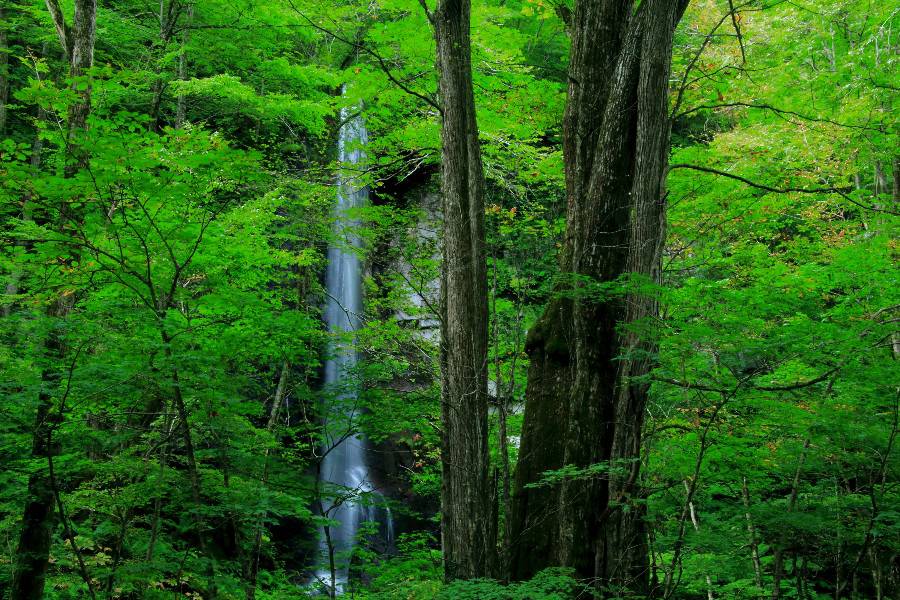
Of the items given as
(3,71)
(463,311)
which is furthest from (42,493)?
(3,71)

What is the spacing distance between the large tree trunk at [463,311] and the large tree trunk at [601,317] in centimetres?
48

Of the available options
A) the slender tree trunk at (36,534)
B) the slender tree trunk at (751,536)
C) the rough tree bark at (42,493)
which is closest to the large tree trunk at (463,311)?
the slender tree trunk at (751,536)

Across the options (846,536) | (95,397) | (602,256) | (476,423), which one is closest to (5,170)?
(95,397)

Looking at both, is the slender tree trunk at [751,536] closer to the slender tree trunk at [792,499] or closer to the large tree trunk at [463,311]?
the slender tree trunk at [792,499]

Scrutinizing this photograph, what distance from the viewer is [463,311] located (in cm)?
561

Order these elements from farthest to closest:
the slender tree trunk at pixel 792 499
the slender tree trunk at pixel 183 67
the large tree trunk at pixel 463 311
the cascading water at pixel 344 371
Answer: the slender tree trunk at pixel 183 67 → the cascading water at pixel 344 371 → the large tree trunk at pixel 463 311 → the slender tree trunk at pixel 792 499

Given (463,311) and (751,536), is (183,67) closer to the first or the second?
(463,311)

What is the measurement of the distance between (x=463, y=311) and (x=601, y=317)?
1.32 meters

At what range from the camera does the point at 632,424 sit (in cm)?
438

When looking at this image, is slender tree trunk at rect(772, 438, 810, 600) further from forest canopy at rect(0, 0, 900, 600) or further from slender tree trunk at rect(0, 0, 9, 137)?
slender tree trunk at rect(0, 0, 9, 137)

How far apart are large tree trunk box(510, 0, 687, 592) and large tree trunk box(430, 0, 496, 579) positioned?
0.48 m

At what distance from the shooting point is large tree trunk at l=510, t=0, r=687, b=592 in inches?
172

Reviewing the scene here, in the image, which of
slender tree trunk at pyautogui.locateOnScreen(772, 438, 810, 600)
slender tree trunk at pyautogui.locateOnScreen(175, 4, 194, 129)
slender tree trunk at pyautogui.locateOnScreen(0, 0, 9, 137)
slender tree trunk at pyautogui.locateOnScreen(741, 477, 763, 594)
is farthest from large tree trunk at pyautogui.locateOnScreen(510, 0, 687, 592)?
slender tree trunk at pyautogui.locateOnScreen(0, 0, 9, 137)

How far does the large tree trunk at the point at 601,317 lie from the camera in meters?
4.38
